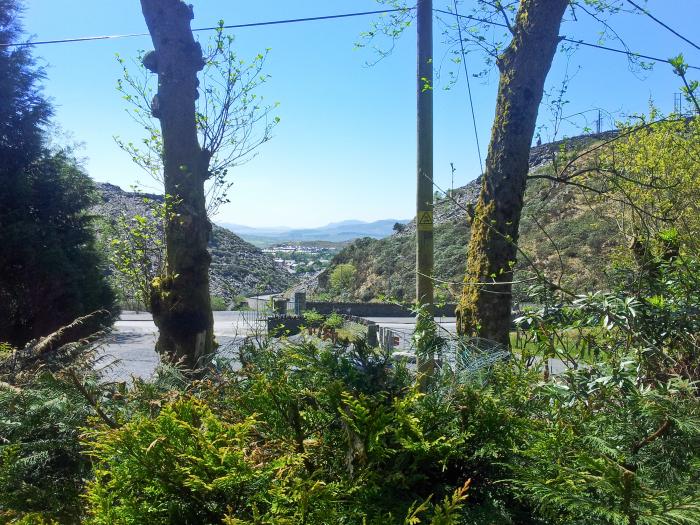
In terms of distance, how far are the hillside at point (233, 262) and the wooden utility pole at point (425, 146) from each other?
35.2 m

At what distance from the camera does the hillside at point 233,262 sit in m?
43.3

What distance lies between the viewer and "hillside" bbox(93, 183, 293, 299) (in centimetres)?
4334

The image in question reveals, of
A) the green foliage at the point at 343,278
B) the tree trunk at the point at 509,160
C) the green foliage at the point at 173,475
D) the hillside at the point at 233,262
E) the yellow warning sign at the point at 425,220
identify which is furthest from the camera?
the green foliage at the point at 343,278

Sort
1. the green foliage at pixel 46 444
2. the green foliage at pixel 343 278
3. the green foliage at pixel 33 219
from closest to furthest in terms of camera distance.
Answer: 1. the green foliage at pixel 46 444
2. the green foliage at pixel 33 219
3. the green foliage at pixel 343 278

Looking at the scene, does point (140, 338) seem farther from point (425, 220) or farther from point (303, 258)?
point (303, 258)

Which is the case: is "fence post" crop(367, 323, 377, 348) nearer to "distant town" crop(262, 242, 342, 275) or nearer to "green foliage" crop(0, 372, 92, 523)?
"green foliage" crop(0, 372, 92, 523)

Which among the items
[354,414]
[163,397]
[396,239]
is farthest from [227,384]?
[396,239]

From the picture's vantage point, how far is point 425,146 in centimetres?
614

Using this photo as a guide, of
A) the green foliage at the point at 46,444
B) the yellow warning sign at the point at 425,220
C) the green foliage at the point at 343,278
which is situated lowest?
the green foliage at the point at 343,278

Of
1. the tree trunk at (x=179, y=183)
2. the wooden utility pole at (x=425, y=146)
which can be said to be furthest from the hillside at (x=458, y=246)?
the tree trunk at (x=179, y=183)

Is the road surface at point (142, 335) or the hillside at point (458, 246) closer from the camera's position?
the road surface at point (142, 335)

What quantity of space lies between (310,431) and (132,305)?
107ft

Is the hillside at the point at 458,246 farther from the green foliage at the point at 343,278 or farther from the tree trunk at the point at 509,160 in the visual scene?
the tree trunk at the point at 509,160

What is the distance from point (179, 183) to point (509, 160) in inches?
118
